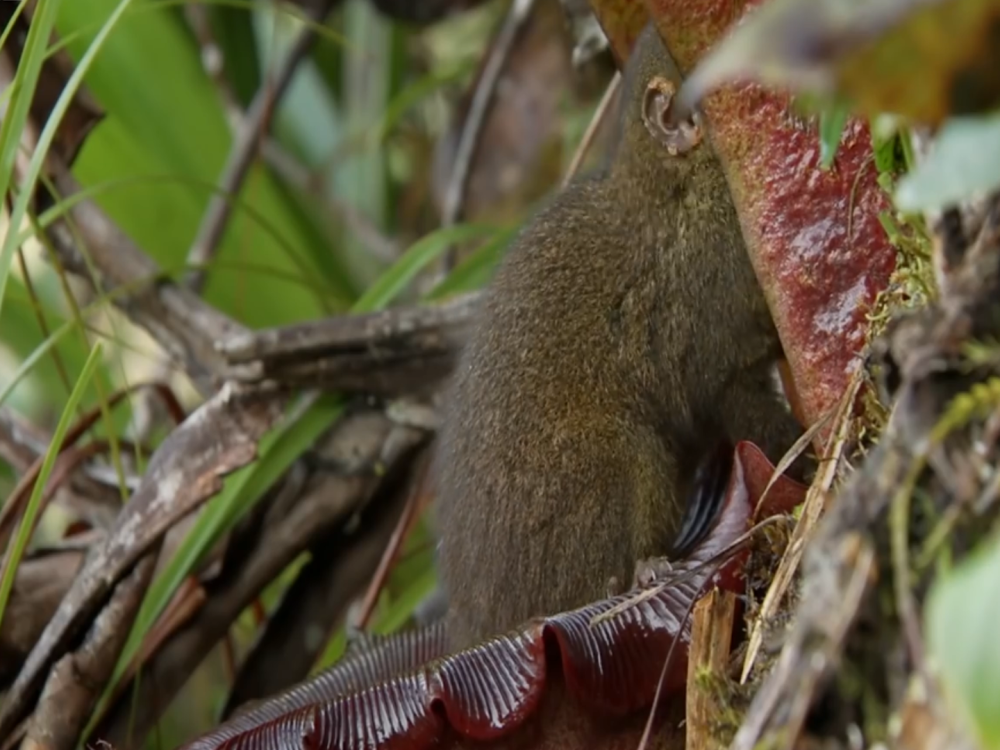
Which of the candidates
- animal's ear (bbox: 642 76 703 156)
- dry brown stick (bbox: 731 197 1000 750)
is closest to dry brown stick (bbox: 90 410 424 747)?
animal's ear (bbox: 642 76 703 156)

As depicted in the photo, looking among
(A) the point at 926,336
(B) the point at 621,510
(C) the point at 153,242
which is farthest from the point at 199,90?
(A) the point at 926,336

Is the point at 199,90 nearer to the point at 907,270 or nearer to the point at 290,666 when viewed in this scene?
the point at 290,666

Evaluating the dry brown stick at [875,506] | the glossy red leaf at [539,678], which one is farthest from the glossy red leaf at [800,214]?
the dry brown stick at [875,506]

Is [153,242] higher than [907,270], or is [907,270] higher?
[153,242]

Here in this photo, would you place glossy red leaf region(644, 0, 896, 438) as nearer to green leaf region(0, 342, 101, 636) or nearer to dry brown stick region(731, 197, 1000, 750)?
dry brown stick region(731, 197, 1000, 750)

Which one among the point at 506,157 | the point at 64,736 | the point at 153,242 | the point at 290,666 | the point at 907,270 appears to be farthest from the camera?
the point at 506,157

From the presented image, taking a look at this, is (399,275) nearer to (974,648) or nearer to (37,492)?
(37,492)

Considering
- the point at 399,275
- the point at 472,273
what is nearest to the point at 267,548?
the point at 399,275
